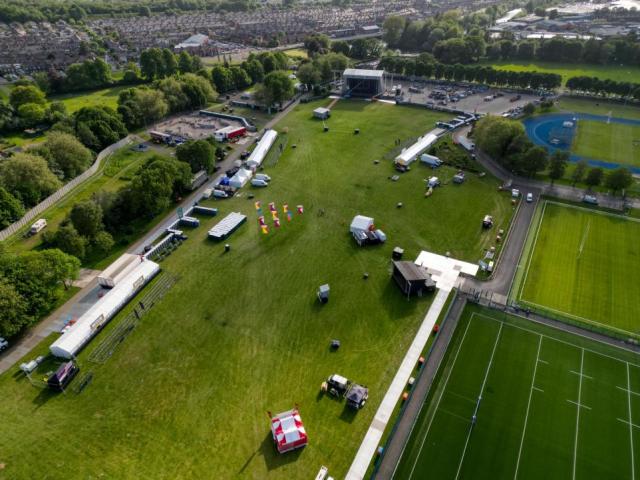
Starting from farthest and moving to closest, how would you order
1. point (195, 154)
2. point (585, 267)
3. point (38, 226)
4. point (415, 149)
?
point (415, 149)
point (195, 154)
point (38, 226)
point (585, 267)

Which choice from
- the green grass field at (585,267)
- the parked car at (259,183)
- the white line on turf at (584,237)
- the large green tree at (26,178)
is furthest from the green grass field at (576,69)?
the large green tree at (26,178)

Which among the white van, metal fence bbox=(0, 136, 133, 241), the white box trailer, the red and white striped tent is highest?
metal fence bbox=(0, 136, 133, 241)

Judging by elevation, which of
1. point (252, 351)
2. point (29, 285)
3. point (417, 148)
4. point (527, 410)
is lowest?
point (527, 410)

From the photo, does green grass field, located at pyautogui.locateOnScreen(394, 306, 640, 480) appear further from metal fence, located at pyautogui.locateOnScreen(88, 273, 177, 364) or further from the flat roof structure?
the flat roof structure

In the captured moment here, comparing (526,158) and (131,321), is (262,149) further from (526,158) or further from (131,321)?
Answer: (526,158)

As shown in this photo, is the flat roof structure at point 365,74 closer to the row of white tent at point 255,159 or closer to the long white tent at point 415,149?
the long white tent at point 415,149

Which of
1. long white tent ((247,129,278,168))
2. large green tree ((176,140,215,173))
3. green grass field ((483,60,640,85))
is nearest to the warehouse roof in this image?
long white tent ((247,129,278,168))

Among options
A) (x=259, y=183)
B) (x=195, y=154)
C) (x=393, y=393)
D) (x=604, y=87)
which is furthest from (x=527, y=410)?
(x=604, y=87)
